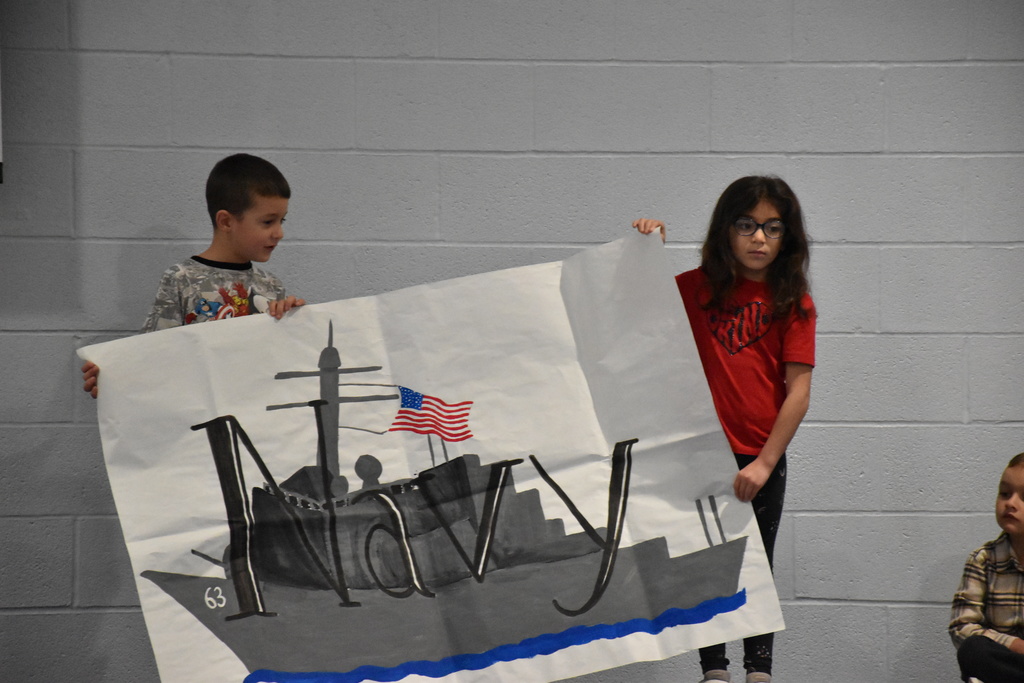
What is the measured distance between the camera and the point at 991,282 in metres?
2.17

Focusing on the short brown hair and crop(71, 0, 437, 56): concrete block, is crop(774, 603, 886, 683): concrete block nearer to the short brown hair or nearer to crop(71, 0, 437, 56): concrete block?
the short brown hair

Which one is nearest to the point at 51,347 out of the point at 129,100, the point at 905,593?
the point at 129,100

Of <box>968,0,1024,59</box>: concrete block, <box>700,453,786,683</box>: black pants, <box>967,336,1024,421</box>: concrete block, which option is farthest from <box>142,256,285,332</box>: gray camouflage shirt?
<box>968,0,1024,59</box>: concrete block

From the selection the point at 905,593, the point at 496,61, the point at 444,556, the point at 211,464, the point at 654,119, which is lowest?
the point at 905,593

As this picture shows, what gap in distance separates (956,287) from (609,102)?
0.97 metres

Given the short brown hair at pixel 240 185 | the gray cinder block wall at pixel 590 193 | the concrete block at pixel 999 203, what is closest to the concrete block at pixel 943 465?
the gray cinder block wall at pixel 590 193

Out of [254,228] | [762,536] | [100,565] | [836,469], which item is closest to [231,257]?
[254,228]

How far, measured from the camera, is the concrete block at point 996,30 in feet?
7.13

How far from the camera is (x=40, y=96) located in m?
2.12

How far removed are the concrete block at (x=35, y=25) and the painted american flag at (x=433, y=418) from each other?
1288 mm

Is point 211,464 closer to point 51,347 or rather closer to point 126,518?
point 126,518

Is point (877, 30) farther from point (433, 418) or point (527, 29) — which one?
point (433, 418)

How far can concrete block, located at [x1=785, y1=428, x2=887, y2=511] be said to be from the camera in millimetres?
2188

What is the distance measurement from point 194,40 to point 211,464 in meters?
1.09
